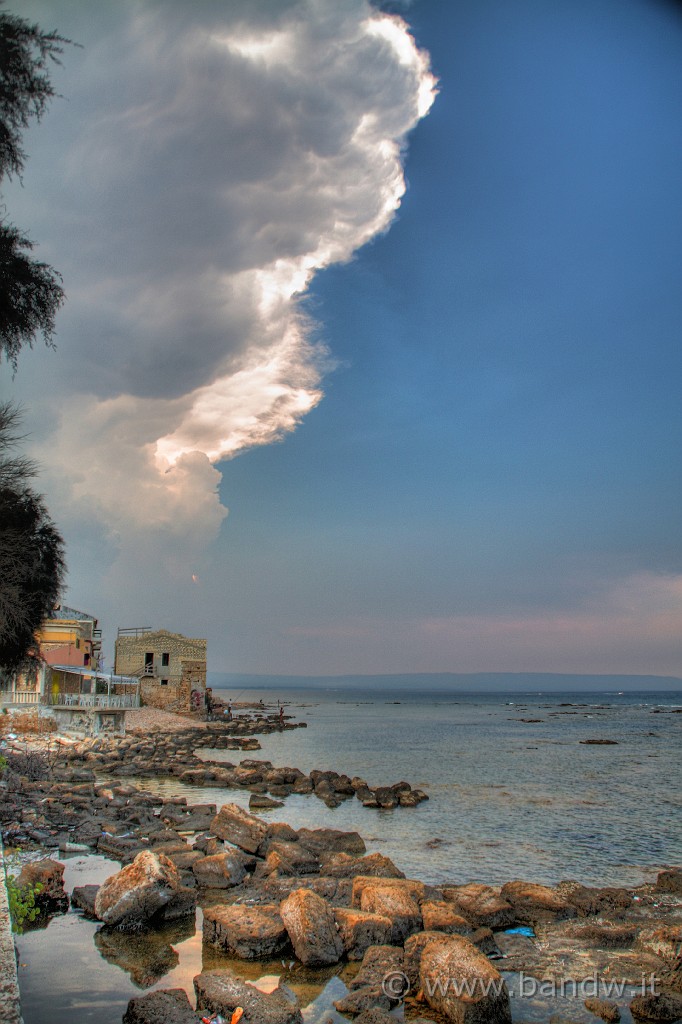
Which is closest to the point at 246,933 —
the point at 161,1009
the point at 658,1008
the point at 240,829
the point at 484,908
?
the point at 161,1009

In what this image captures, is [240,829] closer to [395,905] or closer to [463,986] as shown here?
[395,905]

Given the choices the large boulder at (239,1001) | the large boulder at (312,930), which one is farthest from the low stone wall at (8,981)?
the large boulder at (312,930)

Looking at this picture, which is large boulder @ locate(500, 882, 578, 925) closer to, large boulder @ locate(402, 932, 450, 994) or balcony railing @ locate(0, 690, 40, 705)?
large boulder @ locate(402, 932, 450, 994)

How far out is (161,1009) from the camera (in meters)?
7.66

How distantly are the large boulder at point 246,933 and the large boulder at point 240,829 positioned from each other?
5.86 m

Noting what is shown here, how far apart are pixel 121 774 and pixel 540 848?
19.9m

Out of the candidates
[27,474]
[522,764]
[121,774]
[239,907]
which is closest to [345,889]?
[239,907]

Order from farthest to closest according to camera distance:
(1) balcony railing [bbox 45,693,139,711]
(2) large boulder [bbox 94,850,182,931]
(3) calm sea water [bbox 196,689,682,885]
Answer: (1) balcony railing [bbox 45,693,139,711]
(3) calm sea water [bbox 196,689,682,885]
(2) large boulder [bbox 94,850,182,931]

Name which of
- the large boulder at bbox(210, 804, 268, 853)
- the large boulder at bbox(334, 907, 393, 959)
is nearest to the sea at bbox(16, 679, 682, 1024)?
the large boulder at bbox(334, 907, 393, 959)

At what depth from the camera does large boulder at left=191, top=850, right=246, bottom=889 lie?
13.5 m

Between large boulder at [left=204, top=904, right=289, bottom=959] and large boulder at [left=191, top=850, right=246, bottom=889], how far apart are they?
3111 millimetres

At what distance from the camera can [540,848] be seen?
61.0 ft

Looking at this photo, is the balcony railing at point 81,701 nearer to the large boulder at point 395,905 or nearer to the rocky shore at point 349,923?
the rocky shore at point 349,923

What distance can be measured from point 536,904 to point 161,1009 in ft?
25.2
